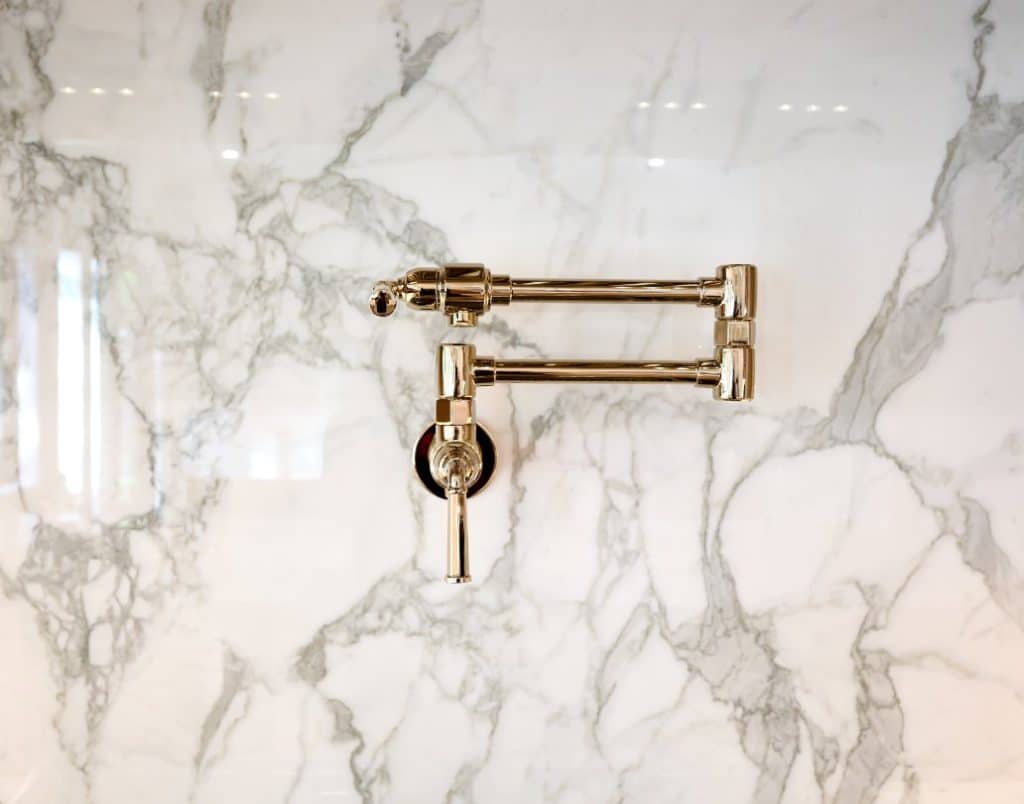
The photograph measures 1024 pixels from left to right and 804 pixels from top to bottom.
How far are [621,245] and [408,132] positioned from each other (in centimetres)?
25

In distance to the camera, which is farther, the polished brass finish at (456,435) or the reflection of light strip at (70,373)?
the reflection of light strip at (70,373)

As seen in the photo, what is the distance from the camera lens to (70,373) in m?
0.86

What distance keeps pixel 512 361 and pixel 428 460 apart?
0.49ft

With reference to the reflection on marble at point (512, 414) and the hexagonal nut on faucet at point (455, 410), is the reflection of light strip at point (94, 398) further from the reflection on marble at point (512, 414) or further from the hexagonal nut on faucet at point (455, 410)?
the hexagonal nut on faucet at point (455, 410)

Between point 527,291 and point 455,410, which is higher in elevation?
point 527,291

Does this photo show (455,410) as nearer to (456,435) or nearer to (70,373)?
(456,435)

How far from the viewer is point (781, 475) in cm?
88

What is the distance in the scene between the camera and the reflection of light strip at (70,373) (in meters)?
0.86

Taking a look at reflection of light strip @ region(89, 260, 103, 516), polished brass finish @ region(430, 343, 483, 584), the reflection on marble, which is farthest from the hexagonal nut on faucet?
reflection of light strip @ region(89, 260, 103, 516)

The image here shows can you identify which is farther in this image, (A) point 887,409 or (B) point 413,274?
(A) point 887,409

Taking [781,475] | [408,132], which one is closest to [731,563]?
[781,475]

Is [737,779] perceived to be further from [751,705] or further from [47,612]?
[47,612]

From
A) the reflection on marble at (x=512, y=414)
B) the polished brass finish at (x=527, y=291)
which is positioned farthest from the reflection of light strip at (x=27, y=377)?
the polished brass finish at (x=527, y=291)

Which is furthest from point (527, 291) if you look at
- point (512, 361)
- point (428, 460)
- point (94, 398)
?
point (94, 398)
